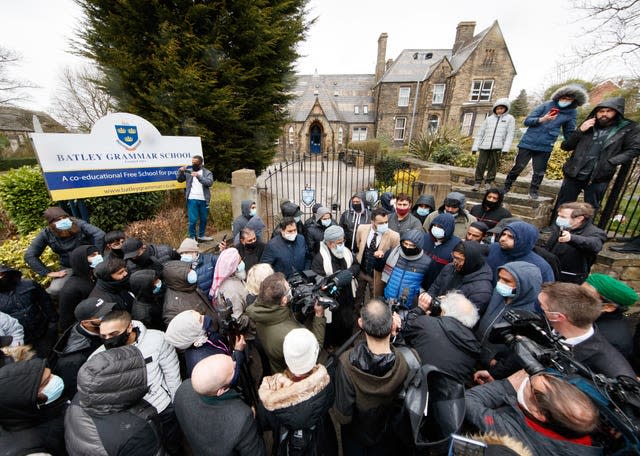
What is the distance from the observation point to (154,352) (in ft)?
6.68

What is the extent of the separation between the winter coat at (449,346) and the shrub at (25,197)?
661cm

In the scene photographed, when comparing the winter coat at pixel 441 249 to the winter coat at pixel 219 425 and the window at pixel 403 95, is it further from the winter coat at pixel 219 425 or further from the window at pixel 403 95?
the window at pixel 403 95

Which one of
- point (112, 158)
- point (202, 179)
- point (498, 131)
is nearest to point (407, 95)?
point (498, 131)

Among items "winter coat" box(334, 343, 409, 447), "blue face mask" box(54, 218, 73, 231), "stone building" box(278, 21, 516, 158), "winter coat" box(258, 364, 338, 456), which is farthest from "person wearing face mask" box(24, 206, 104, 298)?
"stone building" box(278, 21, 516, 158)

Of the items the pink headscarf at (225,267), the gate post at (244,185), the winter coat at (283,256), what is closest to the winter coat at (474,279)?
the winter coat at (283,256)

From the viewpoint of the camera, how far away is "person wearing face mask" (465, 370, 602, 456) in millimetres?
1173

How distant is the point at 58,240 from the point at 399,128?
3092 centimetres

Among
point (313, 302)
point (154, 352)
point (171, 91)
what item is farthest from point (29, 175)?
point (313, 302)

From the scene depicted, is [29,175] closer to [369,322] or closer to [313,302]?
[313,302]

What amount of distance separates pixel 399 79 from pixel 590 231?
3012 cm

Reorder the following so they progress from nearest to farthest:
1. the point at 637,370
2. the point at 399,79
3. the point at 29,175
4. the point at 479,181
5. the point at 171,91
Result: the point at 637,370 → the point at 29,175 → the point at 479,181 → the point at 171,91 → the point at 399,79

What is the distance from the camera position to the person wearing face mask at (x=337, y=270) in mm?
→ 3258

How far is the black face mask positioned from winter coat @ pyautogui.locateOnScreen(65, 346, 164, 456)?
0.87ft

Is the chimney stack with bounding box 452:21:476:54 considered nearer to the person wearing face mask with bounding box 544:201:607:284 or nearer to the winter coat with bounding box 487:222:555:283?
the person wearing face mask with bounding box 544:201:607:284
